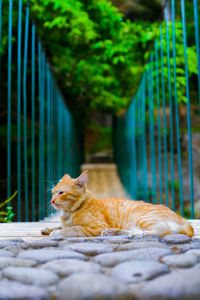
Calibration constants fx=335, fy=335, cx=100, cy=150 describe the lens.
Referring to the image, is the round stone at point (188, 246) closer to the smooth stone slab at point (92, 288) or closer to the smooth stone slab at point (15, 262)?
the smooth stone slab at point (92, 288)

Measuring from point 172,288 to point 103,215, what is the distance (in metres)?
1.40

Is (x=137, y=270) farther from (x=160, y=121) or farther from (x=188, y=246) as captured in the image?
(x=160, y=121)

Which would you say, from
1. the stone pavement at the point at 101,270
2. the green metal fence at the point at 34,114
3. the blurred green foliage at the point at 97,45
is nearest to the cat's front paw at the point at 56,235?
the stone pavement at the point at 101,270

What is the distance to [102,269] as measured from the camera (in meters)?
1.47

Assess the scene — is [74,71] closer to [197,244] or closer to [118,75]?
[118,75]

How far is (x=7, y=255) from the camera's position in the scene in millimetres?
1690

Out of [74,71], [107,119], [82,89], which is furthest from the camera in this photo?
[107,119]

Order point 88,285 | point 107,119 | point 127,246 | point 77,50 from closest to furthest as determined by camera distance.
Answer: point 88,285 < point 127,246 < point 77,50 < point 107,119

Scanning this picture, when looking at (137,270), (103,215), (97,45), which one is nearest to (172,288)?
(137,270)

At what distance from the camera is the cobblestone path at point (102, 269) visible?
1152mm

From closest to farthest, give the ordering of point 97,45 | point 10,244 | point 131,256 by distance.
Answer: point 131,256
point 10,244
point 97,45

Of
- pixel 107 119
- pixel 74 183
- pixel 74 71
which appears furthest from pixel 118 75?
pixel 107 119

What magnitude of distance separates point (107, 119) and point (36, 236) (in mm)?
18963

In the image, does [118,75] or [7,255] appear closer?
[7,255]
